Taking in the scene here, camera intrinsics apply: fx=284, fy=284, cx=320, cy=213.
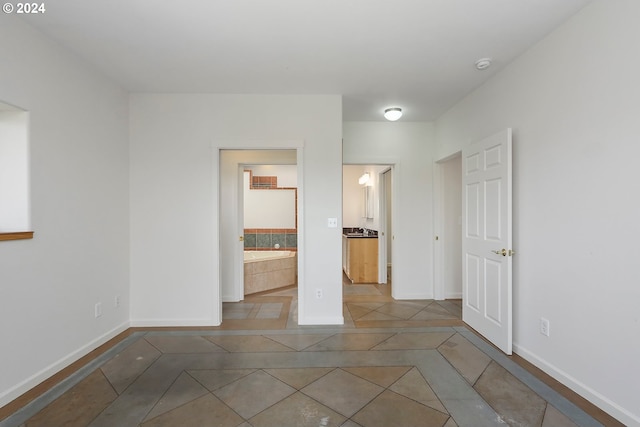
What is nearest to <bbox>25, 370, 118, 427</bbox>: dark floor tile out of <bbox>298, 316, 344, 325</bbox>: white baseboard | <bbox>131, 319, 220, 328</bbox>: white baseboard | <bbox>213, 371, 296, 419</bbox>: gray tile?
<bbox>213, 371, 296, 419</bbox>: gray tile

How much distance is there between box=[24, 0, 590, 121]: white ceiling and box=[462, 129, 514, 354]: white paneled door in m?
Answer: 0.82

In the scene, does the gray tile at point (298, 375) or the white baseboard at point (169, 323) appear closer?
the gray tile at point (298, 375)

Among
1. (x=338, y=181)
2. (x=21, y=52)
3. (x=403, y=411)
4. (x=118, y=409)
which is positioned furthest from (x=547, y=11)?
(x=118, y=409)

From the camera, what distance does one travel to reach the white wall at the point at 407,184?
410 centimetres

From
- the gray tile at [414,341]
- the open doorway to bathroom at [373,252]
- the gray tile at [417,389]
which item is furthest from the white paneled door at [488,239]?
the open doorway to bathroom at [373,252]

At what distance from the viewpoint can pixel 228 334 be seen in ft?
9.58

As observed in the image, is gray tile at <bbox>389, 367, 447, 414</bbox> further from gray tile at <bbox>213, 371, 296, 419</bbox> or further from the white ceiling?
the white ceiling

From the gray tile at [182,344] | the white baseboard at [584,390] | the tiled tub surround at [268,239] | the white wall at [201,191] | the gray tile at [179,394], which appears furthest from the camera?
the tiled tub surround at [268,239]

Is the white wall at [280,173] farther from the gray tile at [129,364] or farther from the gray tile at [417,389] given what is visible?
the gray tile at [417,389]

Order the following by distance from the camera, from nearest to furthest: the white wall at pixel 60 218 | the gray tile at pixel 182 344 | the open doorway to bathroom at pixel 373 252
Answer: the white wall at pixel 60 218, the gray tile at pixel 182 344, the open doorway to bathroom at pixel 373 252

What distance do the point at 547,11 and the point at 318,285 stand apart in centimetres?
296

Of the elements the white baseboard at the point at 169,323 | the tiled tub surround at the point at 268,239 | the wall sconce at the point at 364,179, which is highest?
the wall sconce at the point at 364,179

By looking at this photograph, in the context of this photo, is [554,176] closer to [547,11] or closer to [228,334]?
[547,11]

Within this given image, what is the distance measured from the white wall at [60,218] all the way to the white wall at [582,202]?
378 cm
